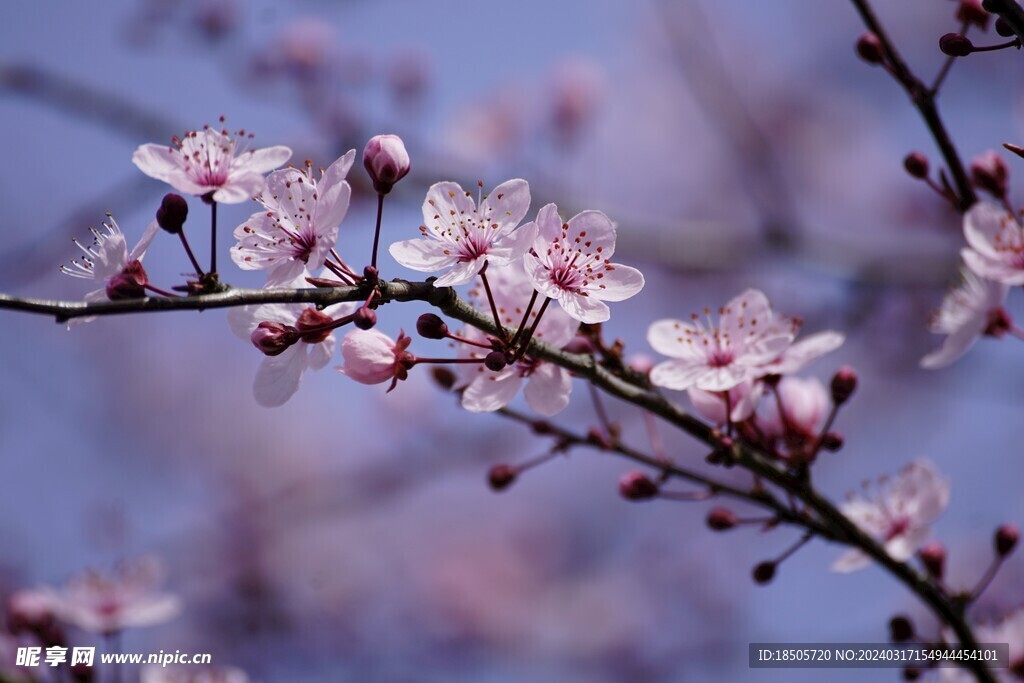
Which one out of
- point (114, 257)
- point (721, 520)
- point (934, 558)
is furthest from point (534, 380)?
point (934, 558)

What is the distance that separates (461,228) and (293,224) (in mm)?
270

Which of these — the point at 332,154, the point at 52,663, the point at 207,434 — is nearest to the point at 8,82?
the point at 332,154

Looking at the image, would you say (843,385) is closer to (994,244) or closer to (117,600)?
(994,244)

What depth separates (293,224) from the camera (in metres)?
1.42

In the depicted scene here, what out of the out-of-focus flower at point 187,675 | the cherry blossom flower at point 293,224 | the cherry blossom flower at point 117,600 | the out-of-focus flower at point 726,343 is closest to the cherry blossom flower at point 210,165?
the cherry blossom flower at point 293,224

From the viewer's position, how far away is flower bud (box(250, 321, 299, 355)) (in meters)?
1.32

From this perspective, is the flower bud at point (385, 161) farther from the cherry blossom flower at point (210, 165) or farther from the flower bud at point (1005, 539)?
the flower bud at point (1005, 539)

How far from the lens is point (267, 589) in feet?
18.3

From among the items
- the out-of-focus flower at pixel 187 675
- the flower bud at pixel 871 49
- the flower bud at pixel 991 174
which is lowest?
the out-of-focus flower at pixel 187 675

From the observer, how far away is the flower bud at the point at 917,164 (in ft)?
6.00

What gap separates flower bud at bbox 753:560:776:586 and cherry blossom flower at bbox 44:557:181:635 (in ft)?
5.62

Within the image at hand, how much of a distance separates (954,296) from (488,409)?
48.1 inches

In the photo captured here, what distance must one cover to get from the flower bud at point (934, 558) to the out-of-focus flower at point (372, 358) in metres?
1.15

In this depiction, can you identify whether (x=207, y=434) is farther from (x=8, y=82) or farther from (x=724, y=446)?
(x=724, y=446)
